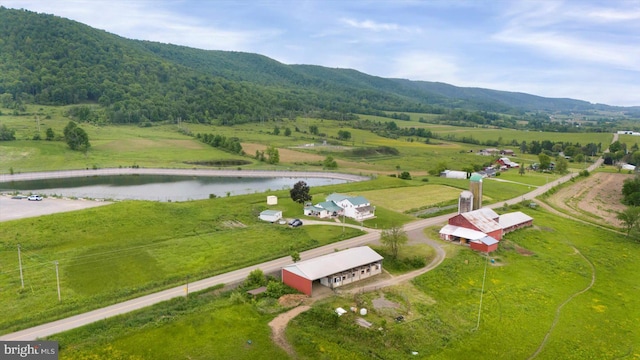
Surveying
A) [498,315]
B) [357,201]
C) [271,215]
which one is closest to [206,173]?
[271,215]

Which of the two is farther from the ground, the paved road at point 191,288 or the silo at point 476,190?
the silo at point 476,190

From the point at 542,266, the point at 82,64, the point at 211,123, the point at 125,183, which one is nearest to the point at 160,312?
the point at 542,266

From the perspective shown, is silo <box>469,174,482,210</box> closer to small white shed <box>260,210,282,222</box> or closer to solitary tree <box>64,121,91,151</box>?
small white shed <box>260,210,282,222</box>

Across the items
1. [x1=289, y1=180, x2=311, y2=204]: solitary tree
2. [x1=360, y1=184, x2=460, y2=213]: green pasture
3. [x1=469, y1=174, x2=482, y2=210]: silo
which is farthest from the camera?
[x1=360, y1=184, x2=460, y2=213]: green pasture

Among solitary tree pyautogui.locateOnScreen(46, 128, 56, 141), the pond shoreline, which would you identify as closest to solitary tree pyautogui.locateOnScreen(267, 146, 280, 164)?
the pond shoreline

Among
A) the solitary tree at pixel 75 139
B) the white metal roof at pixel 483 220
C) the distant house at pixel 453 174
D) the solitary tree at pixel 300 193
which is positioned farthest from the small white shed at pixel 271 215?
the solitary tree at pixel 75 139

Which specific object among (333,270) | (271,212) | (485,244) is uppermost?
(271,212)

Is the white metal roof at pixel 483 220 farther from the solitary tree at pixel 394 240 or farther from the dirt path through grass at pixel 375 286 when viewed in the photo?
the solitary tree at pixel 394 240

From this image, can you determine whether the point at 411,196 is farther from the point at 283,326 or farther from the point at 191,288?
the point at 283,326
